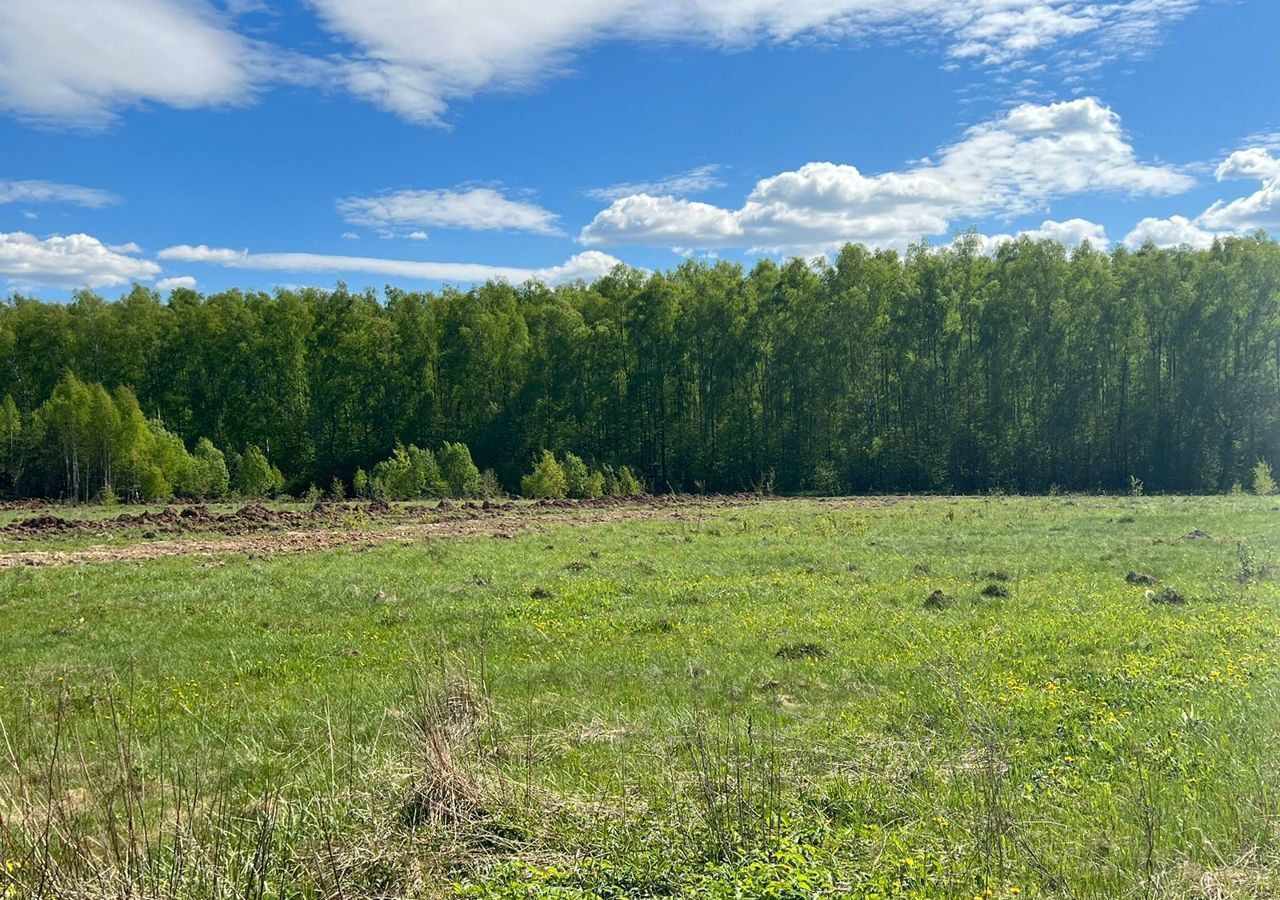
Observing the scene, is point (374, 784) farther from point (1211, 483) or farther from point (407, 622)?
point (1211, 483)

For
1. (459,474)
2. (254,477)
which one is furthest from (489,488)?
(254,477)

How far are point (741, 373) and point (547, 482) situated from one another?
23452mm

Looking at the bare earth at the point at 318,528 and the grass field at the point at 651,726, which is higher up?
the grass field at the point at 651,726

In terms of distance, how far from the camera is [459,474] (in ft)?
153

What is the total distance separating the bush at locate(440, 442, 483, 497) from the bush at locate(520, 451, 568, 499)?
2.98m

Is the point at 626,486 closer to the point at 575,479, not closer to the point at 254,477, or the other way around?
the point at 575,479

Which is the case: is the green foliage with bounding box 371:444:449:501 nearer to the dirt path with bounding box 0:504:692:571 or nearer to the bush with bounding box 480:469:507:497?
the bush with bounding box 480:469:507:497

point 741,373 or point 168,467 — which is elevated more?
point 741,373

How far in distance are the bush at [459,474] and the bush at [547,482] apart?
117 inches

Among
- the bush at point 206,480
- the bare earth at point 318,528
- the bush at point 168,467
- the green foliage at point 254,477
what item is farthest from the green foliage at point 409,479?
the bush at point 168,467

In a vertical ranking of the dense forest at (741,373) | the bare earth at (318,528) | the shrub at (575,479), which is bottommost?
the bare earth at (318,528)

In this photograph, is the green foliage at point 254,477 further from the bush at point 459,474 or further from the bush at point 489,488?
the bush at point 489,488

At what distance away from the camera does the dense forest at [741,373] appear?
177 ft

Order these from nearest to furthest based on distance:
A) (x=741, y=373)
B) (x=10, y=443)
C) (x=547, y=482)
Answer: (x=547, y=482)
(x=10, y=443)
(x=741, y=373)
